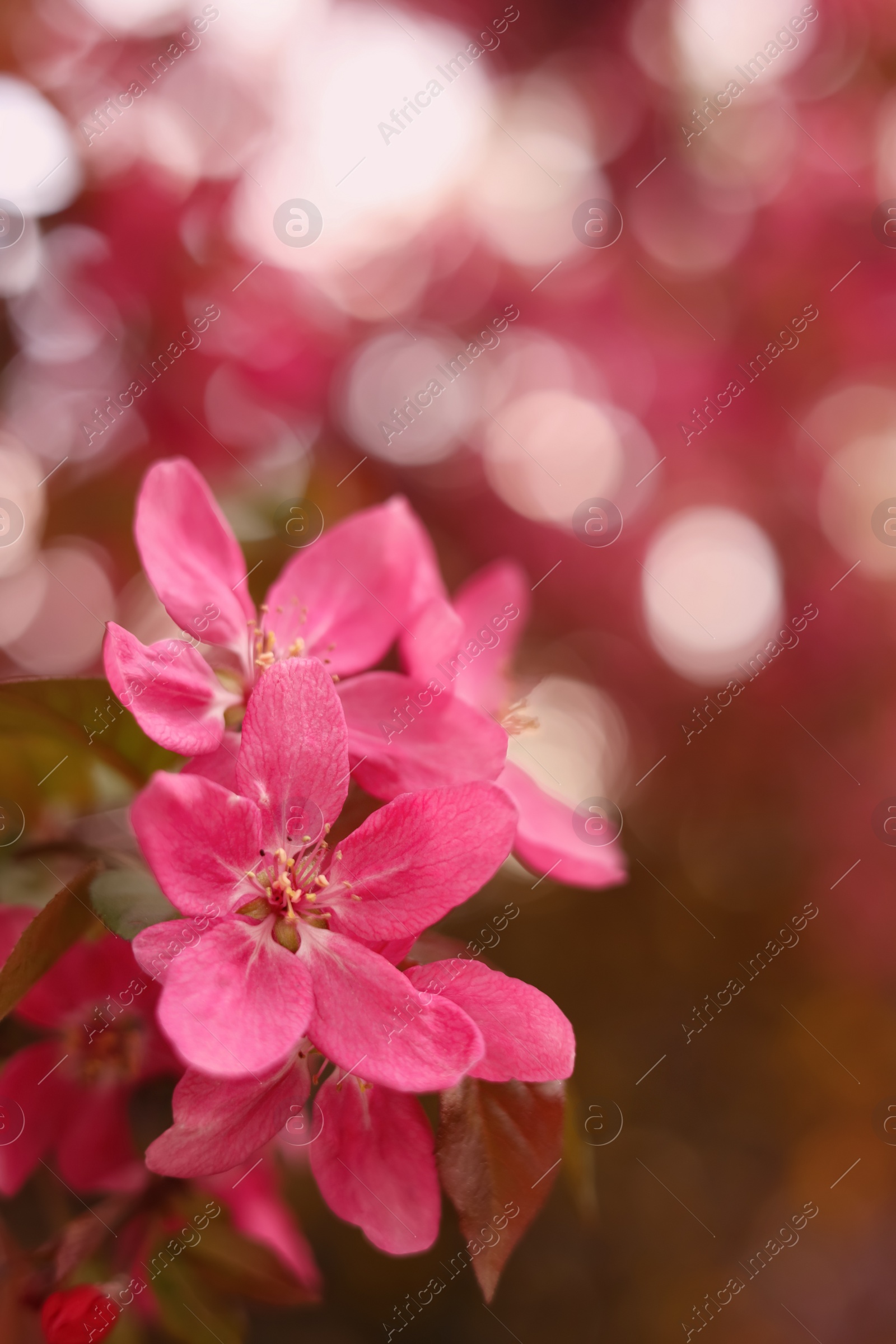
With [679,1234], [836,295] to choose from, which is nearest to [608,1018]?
[679,1234]

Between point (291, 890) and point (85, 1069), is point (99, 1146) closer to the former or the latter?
point (85, 1069)

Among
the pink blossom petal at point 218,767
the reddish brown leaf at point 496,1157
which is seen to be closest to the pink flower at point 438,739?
the pink blossom petal at point 218,767

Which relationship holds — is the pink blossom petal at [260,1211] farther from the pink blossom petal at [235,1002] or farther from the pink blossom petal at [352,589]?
the pink blossom petal at [352,589]

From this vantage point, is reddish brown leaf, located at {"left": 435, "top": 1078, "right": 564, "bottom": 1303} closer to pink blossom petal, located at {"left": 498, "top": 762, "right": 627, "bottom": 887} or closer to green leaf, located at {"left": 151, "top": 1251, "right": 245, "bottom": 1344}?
pink blossom petal, located at {"left": 498, "top": 762, "right": 627, "bottom": 887}

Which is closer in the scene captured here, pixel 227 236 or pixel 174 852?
pixel 174 852

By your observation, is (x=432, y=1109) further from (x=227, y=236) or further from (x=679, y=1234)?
(x=227, y=236)

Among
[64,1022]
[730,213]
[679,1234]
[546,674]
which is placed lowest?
[679,1234]

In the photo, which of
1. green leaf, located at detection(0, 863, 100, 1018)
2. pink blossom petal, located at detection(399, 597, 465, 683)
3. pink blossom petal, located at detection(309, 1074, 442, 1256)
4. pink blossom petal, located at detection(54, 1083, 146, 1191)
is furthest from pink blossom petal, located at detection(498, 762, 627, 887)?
pink blossom petal, located at detection(54, 1083, 146, 1191)
